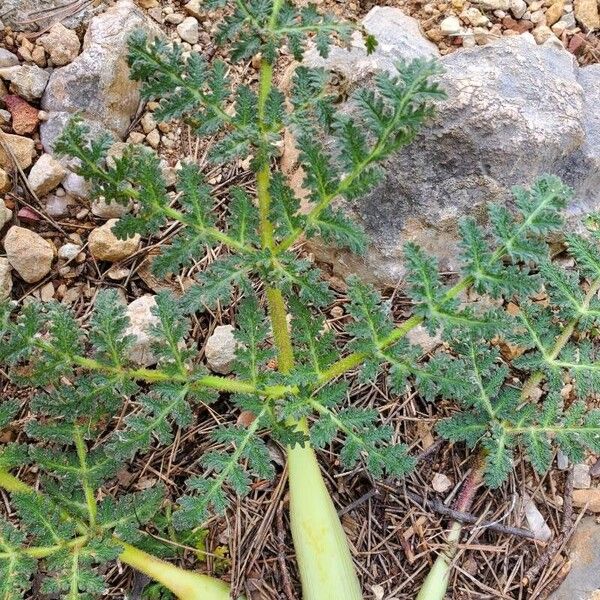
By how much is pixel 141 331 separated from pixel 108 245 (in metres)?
0.36

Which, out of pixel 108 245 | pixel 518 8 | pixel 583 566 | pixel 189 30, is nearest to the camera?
pixel 583 566

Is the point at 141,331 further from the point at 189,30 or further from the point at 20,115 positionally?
the point at 189,30

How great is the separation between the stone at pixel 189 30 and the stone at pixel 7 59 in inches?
25.6

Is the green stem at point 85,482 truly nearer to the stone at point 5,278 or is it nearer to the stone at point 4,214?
the stone at point 5,278

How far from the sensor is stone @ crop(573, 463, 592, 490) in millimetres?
2857

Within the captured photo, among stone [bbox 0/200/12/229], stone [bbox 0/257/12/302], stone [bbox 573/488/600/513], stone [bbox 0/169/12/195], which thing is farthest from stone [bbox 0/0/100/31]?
stone [bbox 573/488/600/513]

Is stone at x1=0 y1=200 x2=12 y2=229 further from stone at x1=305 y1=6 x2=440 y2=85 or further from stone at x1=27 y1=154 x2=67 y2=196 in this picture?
stone at x1=305 y1=6 x2=440 y2=85

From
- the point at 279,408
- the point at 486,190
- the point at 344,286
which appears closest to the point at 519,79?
the point at 486,190

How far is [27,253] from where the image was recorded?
9.43 feet

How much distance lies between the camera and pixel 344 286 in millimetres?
3021

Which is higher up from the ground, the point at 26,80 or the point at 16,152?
the point at 26,80

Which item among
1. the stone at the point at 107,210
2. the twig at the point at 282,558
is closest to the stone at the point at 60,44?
the stone at the point at 107,210

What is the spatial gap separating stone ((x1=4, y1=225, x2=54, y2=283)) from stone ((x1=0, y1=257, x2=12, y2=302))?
21 mm

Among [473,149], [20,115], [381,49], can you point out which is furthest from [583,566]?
[20,115]
